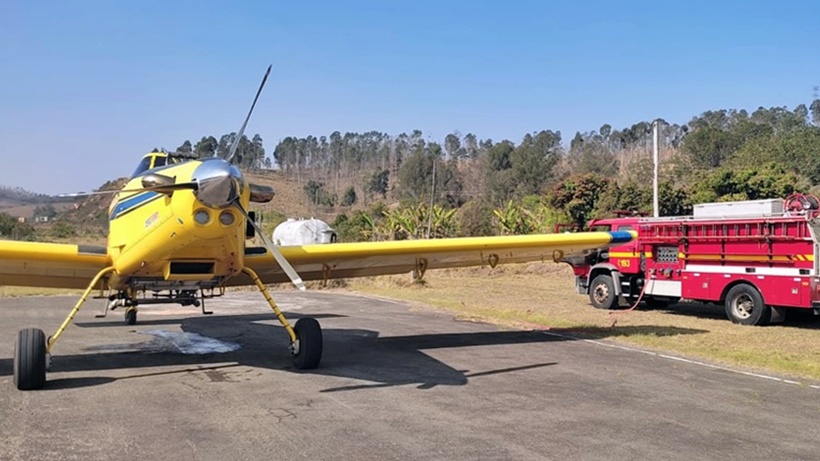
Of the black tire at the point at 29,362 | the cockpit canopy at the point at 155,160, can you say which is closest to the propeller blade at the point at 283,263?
the cockpit canopy at the point at 155,160

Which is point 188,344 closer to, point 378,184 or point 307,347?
point 307,347

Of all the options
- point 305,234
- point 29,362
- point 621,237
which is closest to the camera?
point 29,362

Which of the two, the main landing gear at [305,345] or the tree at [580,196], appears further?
the tree at [580,196]

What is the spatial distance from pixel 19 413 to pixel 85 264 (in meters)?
2.75

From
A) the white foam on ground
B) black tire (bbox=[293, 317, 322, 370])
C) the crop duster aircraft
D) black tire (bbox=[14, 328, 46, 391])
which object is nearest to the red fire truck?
the crop duster aircraft

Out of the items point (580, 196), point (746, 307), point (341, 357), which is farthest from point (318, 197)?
point (341, 357)

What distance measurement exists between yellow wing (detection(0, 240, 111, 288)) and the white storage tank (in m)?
20.2

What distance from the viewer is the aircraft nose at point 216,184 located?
289 inches

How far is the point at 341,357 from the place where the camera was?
410 inches

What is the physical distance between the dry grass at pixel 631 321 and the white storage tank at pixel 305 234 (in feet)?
15.0

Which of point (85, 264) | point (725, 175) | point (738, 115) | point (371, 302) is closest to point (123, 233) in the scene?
point (85, 264)

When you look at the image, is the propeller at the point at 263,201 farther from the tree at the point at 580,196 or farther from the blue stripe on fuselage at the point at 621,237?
the tree at the point at 580,196

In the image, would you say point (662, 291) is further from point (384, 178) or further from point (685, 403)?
point (384, 178)

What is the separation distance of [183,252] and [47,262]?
210 centimetres
